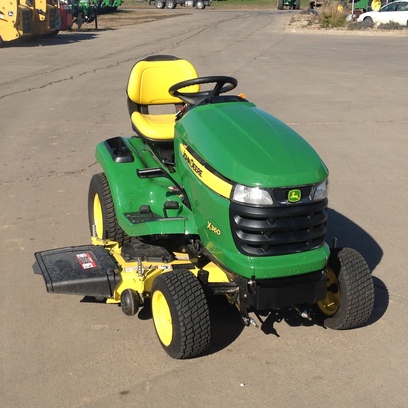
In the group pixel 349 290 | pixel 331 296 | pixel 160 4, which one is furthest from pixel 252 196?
pixel 160 4

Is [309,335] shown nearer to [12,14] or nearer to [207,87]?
[207,87]

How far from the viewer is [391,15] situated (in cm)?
3406

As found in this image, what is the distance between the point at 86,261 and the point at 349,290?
170 centimetres

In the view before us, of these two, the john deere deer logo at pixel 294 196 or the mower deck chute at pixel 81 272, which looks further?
the mower deck chute at pixel 81 272

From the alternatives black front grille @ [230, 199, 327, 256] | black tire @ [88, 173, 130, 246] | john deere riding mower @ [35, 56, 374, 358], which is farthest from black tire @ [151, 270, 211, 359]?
black tire @ [88, 173, 130, 246]

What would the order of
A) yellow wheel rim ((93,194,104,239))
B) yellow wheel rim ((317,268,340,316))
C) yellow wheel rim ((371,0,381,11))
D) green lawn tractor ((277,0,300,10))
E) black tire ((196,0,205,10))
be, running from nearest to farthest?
yellow wheel rim ((317,268,340,316))
yellow wheel rim ((93,194,104,239))
yellow wheel rim ((371,0,381,11))
green lawn tractor ((277,0,300,10))
black tire ((196,0,205,10))

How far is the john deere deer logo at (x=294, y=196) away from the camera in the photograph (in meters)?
3.82

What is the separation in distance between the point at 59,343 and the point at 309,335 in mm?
1521

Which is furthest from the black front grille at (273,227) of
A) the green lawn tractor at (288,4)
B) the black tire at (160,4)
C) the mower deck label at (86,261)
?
the green lawn tractor at (288,4)

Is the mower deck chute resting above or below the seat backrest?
below

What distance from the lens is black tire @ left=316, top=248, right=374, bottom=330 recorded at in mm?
4234

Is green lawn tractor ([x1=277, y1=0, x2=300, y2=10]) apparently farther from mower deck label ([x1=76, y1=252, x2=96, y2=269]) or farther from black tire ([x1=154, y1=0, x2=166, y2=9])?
mower deck label ([x1=76, y1=252, x2=96, y2=269])

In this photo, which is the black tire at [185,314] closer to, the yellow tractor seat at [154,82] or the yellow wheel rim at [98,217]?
the yellow wheel rim at [98,217]

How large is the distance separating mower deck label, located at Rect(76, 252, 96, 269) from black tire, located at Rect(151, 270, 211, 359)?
666 mm
